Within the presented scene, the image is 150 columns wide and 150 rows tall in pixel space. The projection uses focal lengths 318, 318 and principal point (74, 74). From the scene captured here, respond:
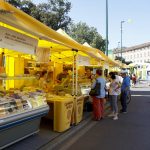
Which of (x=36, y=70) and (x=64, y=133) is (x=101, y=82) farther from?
(x=36, y=70)

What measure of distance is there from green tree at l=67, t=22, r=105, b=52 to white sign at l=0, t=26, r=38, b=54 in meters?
38.6

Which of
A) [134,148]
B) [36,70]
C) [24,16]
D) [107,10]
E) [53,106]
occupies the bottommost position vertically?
[134,148]

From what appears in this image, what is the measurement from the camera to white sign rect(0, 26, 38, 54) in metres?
5.81

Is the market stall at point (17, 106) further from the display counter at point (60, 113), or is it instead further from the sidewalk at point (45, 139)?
the display counter at point (60, 113)

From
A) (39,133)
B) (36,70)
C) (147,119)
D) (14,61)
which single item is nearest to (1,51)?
(14,61)

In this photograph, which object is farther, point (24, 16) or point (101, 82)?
point (101, 82)

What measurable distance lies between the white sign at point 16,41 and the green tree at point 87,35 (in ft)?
127

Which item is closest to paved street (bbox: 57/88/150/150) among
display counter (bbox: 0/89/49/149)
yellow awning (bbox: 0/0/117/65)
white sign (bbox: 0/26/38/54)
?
display counter (bbox: 0/89/49/149)

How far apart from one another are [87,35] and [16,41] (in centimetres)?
4248

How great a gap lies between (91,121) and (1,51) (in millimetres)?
3886

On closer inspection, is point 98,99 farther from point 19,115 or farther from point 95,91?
point 19,115

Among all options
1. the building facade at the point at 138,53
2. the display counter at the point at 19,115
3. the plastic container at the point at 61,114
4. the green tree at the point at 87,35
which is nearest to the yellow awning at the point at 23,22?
the display counter at the point at 19,115

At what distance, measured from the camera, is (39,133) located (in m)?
8.47

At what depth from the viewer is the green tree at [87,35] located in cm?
4609
